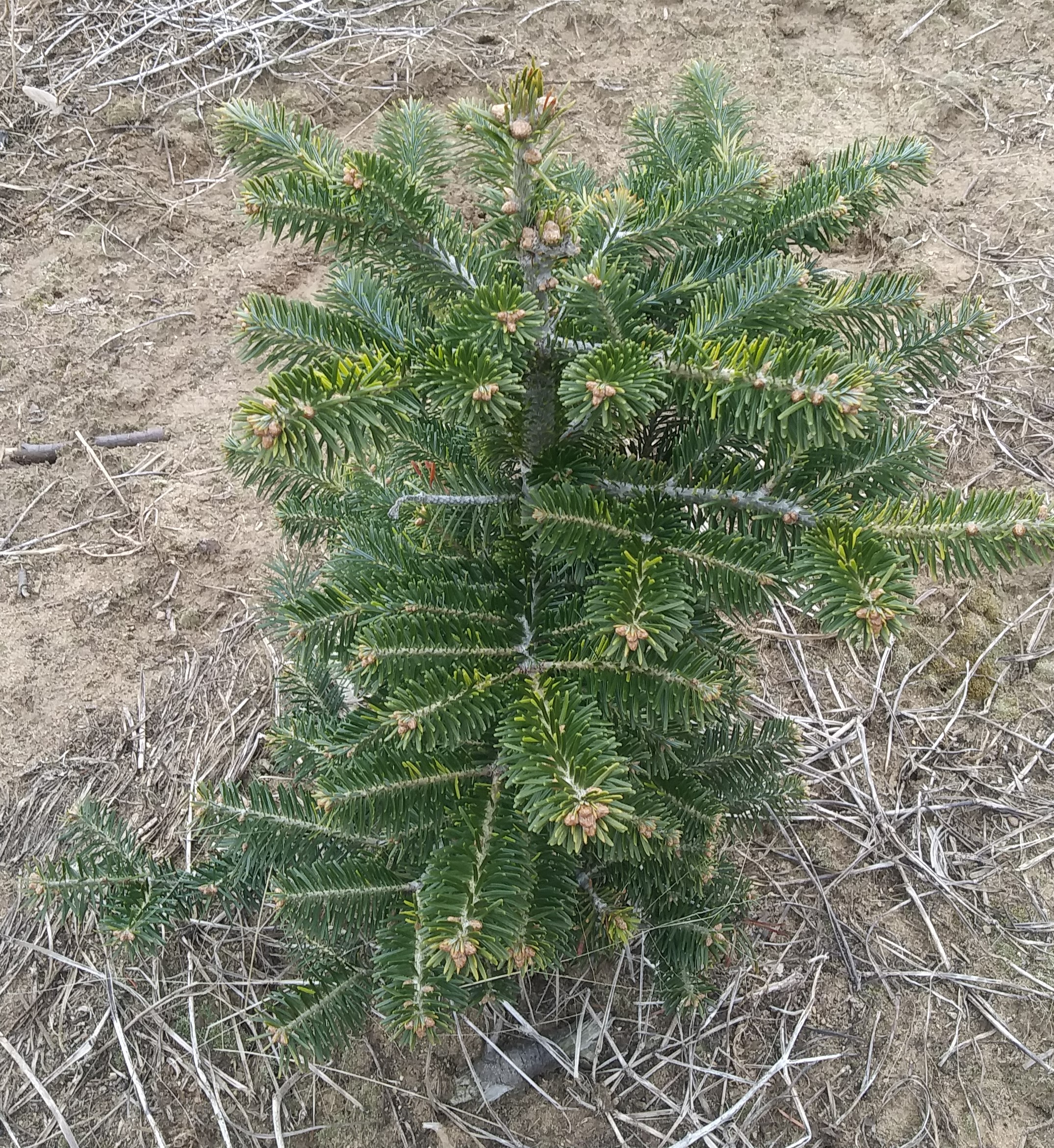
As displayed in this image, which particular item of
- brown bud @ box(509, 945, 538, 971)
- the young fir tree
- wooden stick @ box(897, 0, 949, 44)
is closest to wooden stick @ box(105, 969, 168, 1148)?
the young fir tree

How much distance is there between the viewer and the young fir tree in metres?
0.97

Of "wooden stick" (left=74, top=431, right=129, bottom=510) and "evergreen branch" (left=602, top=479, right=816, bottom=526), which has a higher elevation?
"evergreen branch" (left=602, top=479, right=816, bottom=526)

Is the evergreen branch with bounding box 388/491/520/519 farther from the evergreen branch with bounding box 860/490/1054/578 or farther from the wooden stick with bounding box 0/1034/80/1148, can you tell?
the wooden stick with bounding box 0/1034/80/1148

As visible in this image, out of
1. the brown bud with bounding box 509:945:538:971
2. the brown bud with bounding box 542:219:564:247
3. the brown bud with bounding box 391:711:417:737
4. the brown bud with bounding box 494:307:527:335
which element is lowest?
the brown bud with bounding box 509:945:538:971

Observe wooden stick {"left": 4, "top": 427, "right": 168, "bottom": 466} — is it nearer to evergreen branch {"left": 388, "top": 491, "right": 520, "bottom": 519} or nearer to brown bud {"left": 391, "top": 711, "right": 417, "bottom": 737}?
evergreen branch {"left": 388, "top": 491, "right": 520, "bottom": 519}

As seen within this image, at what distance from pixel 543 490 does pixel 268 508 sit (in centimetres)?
199

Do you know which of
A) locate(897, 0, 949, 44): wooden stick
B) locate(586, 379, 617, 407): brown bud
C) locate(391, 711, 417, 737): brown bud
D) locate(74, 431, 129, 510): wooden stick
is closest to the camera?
locate(586, 379, 617, 407): brown bud

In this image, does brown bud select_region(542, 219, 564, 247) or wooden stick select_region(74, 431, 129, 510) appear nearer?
brown bud select_region(542, 219, 564, 247)

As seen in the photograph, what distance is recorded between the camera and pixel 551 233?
1000 millimetres

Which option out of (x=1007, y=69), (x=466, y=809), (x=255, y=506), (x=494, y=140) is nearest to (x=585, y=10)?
(x=1007, y=69)

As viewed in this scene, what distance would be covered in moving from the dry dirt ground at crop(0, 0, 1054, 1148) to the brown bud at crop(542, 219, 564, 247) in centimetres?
167

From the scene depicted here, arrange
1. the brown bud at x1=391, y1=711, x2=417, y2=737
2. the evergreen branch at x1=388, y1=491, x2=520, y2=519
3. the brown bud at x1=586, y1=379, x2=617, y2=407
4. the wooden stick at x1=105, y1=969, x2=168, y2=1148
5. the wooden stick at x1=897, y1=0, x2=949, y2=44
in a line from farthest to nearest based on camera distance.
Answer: the wooden stick at x1=897, y1=0, x2=949, y2=44 → the wooden stick at x1=105, y1=969, x2=168, y2=1148 → the evergreen branch at x1=388, y1=491, x2=520, y2=519 → the brown bud at x1=391, y1=711, x2=417, y2=737 → the brown bud at x1=586, y1=379, x2=617, y2=407

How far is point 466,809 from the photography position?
121 cm

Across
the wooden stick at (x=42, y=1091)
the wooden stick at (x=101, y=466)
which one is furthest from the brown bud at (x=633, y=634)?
the wooden stick at (x=101, y=466)
